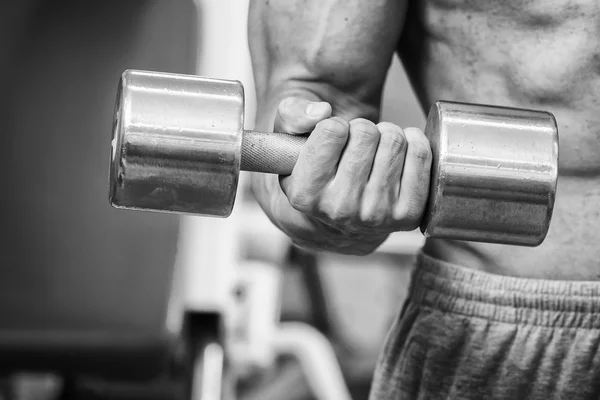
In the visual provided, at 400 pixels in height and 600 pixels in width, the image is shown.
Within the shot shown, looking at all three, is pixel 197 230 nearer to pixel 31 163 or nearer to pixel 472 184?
pixel 31 163

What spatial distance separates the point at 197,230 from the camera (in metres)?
1.98

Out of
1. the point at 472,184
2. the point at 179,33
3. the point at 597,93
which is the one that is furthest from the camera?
the point at 179,33

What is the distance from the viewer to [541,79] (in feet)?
2.71

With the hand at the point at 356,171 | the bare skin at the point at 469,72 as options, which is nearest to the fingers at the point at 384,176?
the hand at the point at 356,171

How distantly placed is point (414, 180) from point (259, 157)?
12cm

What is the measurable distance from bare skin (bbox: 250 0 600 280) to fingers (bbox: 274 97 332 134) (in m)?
0.11

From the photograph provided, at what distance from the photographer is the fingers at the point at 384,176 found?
0.68 m

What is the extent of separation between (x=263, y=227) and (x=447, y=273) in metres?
1.47

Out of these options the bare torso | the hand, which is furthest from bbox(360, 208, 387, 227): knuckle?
the bare torso

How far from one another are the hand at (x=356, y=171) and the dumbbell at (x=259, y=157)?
12 millimetres

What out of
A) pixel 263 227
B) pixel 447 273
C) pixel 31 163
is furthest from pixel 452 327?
pixel 263 227

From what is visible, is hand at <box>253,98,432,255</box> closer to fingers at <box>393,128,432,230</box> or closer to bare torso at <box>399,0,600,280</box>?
fingers at <box>393,128,432,230</box>

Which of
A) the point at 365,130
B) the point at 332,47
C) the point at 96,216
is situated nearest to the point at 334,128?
the point at 365,130

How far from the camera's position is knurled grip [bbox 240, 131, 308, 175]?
687mm
